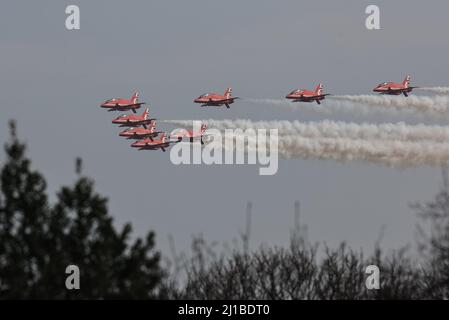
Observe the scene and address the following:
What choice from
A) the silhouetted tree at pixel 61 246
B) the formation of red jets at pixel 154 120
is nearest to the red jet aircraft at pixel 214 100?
the formation of red jets at pixel 154 120

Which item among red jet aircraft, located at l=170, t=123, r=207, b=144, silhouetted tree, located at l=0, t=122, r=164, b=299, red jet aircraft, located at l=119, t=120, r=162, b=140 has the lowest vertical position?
silhouetted tree, located at l=0, t=122, r=164, b=299

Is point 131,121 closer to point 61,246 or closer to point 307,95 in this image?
point 307,95

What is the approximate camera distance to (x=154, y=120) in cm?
14338

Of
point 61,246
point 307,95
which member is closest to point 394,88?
point 307,95

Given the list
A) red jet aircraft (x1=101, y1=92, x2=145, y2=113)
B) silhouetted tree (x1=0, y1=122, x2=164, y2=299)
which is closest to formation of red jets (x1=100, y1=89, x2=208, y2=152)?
red jet aircraft (x1=101, y1=92, x2=145, y2=113)

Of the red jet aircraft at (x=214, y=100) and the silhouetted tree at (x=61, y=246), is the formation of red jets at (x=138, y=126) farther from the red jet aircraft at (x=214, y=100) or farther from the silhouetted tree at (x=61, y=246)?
the silhouetted tree at (x=61, y=246)

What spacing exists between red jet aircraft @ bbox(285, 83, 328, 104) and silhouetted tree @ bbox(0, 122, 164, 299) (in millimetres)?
68064

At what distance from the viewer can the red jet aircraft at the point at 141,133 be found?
143250mm

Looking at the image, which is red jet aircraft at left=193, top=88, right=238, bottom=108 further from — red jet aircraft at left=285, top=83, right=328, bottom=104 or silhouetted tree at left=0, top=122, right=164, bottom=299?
silhouetted tree at left=0, top=122, right=164, bottom=299

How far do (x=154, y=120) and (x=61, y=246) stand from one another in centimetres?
8104

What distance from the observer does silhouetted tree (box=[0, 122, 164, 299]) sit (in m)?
61.0

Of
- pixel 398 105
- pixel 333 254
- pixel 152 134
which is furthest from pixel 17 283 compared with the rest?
pixel 152 134
